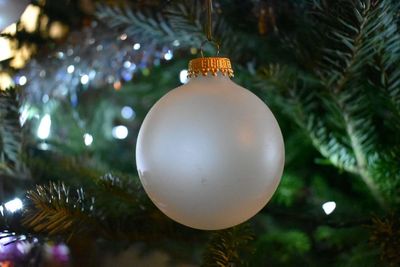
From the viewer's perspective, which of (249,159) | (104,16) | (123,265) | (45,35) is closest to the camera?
(249,159)

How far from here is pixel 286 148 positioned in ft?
1.84

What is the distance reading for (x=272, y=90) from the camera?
1.77 ft

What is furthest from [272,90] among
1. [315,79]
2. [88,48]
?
[88,48]

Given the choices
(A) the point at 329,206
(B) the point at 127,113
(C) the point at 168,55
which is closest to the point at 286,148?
(A) the point at 329,206

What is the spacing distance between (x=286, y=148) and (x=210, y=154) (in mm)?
235

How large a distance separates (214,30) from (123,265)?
0.88 ft

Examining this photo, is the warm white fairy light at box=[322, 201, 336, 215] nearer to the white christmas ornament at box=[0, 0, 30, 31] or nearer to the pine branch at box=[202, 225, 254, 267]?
the pine branch at box=[202, 225, 254, 267]

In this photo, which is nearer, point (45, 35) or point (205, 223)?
point (205, 223)

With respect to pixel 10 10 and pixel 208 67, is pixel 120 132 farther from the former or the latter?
pixel 208 67

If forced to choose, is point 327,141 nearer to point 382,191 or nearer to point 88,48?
point 382,191

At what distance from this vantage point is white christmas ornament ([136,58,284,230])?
34 cm

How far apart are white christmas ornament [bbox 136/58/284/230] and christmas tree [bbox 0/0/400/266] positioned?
85 millimetres

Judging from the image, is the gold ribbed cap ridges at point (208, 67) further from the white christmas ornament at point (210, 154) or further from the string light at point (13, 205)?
the string light at point (13, 205)

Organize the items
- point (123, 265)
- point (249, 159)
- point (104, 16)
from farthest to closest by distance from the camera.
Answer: point (104, 16), point (123, 265), point (249, 159)
